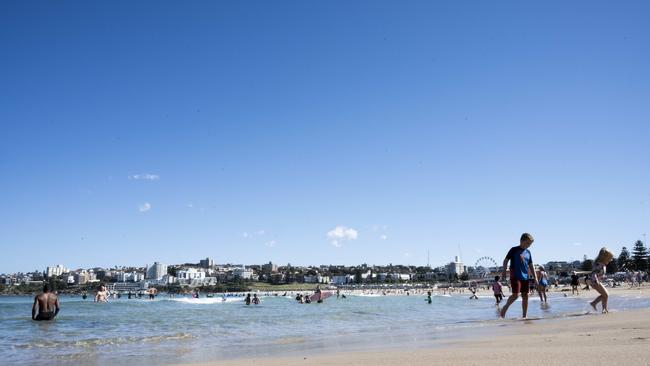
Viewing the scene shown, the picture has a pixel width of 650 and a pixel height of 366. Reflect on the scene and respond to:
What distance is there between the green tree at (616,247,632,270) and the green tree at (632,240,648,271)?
1117 cm

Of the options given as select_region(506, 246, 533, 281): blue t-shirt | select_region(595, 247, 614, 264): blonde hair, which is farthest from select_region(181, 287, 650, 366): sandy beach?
select_region(595, 247, 614, 264): blonde hair

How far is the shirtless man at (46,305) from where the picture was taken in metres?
14.6

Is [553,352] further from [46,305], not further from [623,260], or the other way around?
[623,260]

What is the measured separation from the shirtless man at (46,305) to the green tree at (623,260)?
140775 millimetres

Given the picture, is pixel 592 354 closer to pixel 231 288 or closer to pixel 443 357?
pixel 443 357

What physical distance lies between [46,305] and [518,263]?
13.6 metres

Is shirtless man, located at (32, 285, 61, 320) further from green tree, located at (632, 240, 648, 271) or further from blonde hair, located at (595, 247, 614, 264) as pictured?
green tree, located at (632, 240, 648, 271)

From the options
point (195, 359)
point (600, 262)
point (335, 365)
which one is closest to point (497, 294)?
point (600, 262)

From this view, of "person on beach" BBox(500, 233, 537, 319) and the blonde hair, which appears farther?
the blonde hair

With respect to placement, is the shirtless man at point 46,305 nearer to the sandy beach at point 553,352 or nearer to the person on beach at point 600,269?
the sandy beach at point 553,352

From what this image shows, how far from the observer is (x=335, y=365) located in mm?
4379

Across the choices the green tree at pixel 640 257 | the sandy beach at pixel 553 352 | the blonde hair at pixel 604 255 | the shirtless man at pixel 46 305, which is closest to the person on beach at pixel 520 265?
the blonde hair at pixel 604 255

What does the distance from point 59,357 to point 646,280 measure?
93.1 meters

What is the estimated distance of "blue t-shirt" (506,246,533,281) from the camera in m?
8.50
